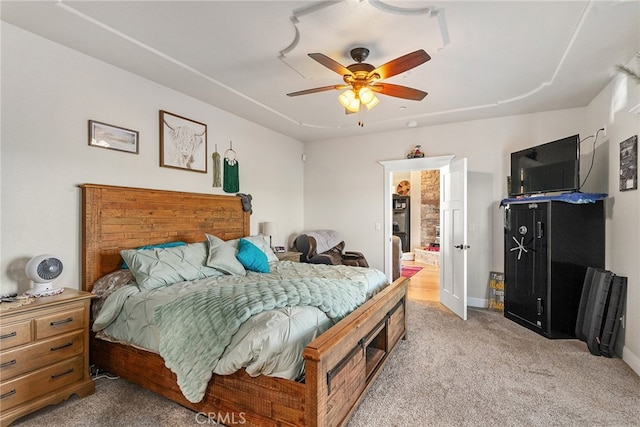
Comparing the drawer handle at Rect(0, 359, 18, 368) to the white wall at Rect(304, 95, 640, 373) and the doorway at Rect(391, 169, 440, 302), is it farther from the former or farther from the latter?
Result: the doorway at Rect(391, 169, 440, 302)

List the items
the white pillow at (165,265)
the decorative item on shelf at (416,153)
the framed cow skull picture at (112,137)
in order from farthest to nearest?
the decorative item on shelf at (416,153), the framed cow skull picture at (112,137), the white pillow at (165,265)

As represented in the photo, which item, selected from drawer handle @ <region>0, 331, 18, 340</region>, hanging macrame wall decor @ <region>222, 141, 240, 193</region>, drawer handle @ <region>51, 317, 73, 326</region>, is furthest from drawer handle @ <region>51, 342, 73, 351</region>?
hanging macrame wall decor @ <region>222, 141, 240, 193</region>

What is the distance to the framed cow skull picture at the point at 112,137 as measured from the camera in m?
2.80

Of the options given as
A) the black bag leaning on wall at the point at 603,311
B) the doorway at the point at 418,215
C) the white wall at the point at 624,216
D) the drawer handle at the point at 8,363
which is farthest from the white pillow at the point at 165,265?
the doorway at the point at 418,215

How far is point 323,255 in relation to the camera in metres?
4.77

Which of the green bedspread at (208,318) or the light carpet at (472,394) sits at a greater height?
the green bedspread at (208,318)

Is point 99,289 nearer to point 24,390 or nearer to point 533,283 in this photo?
point 24,390

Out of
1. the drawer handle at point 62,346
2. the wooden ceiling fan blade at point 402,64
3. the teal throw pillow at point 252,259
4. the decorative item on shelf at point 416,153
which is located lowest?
the drawer handle at point 62,346

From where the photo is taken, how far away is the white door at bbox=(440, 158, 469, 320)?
396cm

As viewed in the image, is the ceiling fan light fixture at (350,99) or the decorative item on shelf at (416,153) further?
the decorative item on shelf at (416,153)

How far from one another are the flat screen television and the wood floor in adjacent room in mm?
2008

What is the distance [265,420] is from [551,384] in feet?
7.27

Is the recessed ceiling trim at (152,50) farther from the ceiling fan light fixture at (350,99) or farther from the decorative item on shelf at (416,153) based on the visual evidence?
the decorative item on shelf at (416,153)

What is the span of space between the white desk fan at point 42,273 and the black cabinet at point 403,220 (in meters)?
8.49
